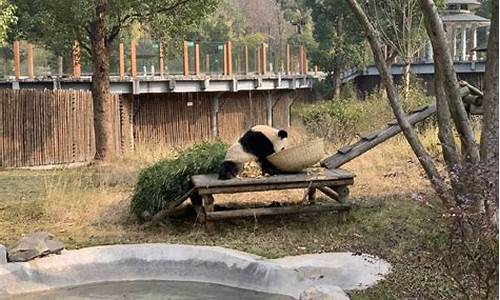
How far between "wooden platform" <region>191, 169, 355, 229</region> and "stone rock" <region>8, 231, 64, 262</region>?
1525mm

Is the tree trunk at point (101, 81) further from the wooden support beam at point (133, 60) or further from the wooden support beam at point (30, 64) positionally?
the wooden support beam at point (30, 64)

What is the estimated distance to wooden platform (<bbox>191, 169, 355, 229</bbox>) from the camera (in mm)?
6969

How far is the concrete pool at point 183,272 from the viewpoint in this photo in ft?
18.7

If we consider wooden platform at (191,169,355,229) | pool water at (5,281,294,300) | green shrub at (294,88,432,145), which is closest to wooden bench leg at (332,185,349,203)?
wooden platform at (191,169,355,229)

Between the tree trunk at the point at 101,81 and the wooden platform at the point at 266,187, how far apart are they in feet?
26.4

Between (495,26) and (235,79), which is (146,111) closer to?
(235,79)

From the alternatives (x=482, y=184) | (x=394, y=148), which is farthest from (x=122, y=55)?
(x=482, y=184)

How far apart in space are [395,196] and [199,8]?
26.8ft

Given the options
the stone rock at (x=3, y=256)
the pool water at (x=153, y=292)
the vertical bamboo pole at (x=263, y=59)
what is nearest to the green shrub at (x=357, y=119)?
the pool water at (x=153, y=292)

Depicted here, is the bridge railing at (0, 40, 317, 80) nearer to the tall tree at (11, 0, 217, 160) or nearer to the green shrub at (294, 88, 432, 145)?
the tall tree at (11, 0, 217, 160)

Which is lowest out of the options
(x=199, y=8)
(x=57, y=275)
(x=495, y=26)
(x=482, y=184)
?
(x=57, y=275)

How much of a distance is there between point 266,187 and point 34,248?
2370mm

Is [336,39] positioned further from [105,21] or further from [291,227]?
[291,227]

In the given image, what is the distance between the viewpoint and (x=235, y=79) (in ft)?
83.3
